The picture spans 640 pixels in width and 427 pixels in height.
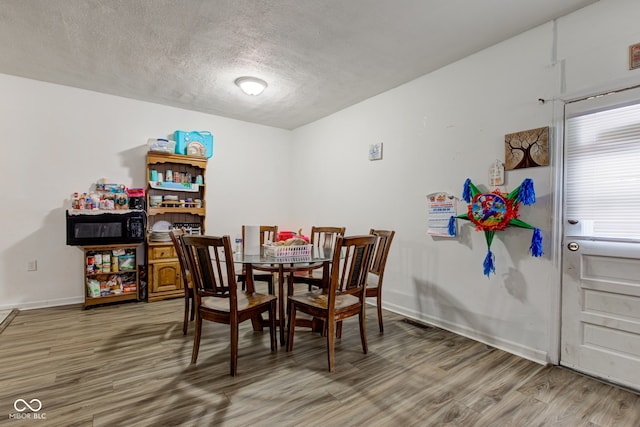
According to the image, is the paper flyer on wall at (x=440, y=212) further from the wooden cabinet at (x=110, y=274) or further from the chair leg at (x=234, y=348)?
the wooden cabinet at (x=110, y=274)

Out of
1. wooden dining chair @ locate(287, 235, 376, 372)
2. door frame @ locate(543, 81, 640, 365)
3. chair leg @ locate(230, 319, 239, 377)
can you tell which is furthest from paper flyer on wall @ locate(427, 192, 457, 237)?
chair leg @ locate(230, 319, 239, 377)

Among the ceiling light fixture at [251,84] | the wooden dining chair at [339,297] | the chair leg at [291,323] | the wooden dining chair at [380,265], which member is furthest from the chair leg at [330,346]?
the ceiling light fixture at [251,84]

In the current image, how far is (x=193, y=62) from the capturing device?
10.0 feet

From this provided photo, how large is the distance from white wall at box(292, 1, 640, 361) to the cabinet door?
7.97 feet

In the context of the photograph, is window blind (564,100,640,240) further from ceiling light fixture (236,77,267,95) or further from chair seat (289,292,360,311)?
ceiling light fixture (236,77,267,95)

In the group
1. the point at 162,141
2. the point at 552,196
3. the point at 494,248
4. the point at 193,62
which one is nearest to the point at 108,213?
the point at 162,141

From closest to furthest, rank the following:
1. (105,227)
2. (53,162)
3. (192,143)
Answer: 1. (105,227)
2. (53,162)
3. (192,143)

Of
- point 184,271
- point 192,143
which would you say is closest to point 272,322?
point 184,271

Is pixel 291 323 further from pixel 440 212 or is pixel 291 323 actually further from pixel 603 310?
pixel 603 310

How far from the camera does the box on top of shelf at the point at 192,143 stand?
13.9 ft

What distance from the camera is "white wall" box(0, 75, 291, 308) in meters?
3.51

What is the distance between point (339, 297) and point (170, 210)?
9.14 feet

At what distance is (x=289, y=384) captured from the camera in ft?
6.70

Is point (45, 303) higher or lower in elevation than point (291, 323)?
lower
